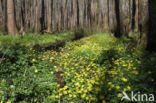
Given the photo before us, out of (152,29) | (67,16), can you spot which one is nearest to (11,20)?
(152,29)

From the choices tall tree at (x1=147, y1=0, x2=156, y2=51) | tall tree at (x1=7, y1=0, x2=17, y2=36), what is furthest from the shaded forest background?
tall tree at (x1=147, y1=0, x2=156, y2=51)

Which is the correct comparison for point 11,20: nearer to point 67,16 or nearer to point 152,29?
point 152,29

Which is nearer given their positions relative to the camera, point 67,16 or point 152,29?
point 152,29

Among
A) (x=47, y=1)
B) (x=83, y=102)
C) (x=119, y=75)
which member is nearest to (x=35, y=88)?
(x=83, y=102)

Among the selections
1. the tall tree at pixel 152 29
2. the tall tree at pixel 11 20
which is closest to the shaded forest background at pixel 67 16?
the tall tree at pixel 11 20

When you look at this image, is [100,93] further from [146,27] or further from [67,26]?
[67,26]

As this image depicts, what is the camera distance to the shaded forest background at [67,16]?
955cm

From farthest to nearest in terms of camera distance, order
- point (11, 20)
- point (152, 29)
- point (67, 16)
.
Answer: point (67, 16) → point (11, 20) → point (152, 29)

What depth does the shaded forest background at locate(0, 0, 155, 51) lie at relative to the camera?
955cm

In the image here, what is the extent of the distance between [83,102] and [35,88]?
3.10 feet

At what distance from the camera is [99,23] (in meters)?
15.4

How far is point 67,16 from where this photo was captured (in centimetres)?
2044

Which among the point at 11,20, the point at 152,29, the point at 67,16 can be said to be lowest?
the point at 152,29

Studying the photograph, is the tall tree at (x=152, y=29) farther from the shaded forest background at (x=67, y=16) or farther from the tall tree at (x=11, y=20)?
the tall tree at (x=11, y=20)
